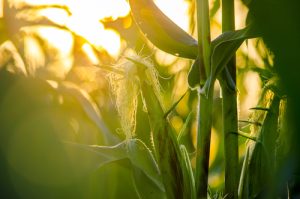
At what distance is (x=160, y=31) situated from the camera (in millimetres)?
604

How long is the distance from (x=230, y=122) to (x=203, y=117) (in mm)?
69

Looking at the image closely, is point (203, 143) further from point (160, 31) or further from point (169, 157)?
point (160, 31)

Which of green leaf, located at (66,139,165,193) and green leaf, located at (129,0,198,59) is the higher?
green leaf, located at (129,0,198,59)

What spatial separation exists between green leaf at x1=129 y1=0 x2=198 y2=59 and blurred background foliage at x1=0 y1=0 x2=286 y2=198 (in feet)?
0.21

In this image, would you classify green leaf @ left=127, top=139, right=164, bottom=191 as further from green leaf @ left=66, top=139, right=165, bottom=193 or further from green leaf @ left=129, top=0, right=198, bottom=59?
green leaf @ left=129, top=0, right=198, bottom=59

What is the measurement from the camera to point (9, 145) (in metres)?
0.50

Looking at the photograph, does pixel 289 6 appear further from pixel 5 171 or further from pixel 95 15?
pixel 95 15

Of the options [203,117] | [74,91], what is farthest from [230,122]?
[74,91]

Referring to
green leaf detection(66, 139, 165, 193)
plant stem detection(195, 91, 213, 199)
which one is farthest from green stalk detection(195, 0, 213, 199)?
green leaf detection(66, 139, 165, 193)

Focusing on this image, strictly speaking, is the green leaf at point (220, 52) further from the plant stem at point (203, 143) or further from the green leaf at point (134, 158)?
the green leaf at point (134, 158)

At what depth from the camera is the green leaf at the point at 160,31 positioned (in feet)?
1.96

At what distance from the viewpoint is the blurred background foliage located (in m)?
0.49

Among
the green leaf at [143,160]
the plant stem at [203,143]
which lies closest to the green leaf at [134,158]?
the green leaf at [143,160]

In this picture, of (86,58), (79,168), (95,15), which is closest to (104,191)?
(79,168)
